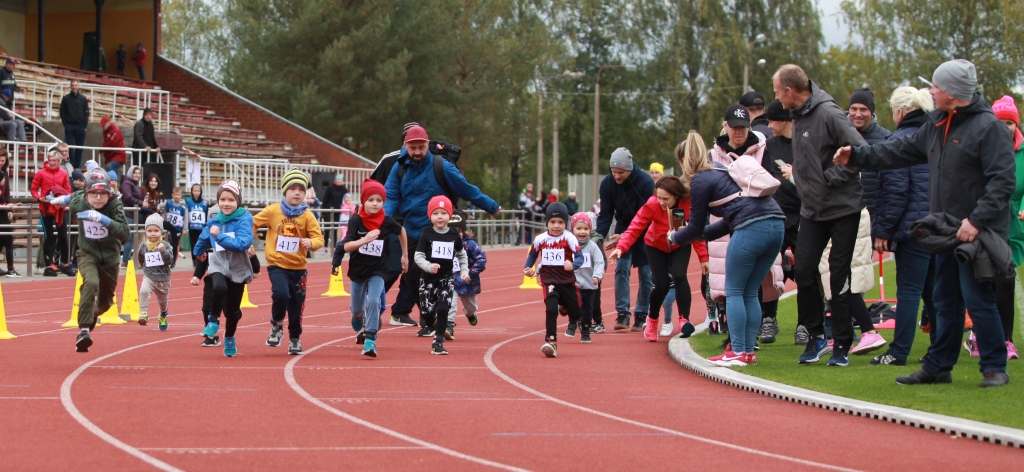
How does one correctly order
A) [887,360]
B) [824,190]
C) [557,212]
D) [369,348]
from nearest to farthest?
[824,190] < [887,360] < [369,348] < [557,212]

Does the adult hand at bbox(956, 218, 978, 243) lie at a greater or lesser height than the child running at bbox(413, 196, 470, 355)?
greater

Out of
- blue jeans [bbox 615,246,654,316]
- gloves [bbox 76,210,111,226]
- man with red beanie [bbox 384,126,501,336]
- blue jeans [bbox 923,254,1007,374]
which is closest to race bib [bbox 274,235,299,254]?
gloves [bbox 76,210,111,226]

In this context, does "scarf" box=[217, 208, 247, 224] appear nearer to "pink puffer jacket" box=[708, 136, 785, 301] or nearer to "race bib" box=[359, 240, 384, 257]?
"race bib" box=[359, 240, 384, 257]

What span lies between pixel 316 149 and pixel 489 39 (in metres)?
12.0

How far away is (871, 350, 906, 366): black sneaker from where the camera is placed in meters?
9.89

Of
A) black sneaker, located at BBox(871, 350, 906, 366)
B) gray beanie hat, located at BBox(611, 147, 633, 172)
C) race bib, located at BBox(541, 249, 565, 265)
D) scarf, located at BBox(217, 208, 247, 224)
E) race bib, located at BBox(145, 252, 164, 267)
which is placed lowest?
black sneaker, located at BBox(871, 350, 906, 366)

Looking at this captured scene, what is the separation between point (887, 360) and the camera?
10.0 m

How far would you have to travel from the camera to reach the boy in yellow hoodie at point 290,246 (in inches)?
455

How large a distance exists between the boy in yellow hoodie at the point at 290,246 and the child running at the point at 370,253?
14.3 inches

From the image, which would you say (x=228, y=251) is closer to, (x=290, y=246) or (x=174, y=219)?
(x=290, y=246)

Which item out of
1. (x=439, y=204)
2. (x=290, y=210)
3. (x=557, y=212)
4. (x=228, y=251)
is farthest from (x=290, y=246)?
(x=557, y=212)

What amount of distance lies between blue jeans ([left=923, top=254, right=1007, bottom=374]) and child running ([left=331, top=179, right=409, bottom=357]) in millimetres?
4806

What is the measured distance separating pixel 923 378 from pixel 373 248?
507 cm

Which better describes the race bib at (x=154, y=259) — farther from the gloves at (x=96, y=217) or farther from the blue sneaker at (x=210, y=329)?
the gloves at (x=96, y=217)
